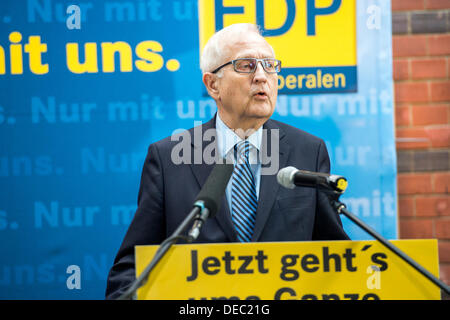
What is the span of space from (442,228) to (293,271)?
5.80 ft

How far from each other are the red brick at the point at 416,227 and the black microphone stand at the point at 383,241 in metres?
1.60

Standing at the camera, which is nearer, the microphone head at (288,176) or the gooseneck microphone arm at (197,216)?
the gooseneck microphone arm at (197,216)

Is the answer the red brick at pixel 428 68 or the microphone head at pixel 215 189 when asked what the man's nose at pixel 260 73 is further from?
the red brick at pixel 428 68

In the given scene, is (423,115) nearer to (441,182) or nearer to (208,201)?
(441,182)

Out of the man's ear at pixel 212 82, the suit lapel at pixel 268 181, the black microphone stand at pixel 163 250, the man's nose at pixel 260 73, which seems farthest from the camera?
the man's ear at pixel 212 82

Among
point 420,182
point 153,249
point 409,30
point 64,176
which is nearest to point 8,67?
point 64,176

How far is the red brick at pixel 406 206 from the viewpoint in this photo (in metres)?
2.36

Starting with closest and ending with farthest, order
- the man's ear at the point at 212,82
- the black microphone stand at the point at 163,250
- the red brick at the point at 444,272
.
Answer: the black microphone stand at the point at 163,250 → the man's ear at the point at 212,82 → the red brick at the point at 444,272

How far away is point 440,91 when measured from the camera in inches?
93.1

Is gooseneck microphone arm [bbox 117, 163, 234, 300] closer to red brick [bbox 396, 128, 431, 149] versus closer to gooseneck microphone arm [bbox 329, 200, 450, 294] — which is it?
gooseneck microphone arm [bbox 329, 200, 450, 294]

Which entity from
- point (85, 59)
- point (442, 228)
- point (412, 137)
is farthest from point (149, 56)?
point (442, 228)

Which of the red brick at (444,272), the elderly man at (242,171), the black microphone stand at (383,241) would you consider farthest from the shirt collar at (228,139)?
the red brick at (444,272)

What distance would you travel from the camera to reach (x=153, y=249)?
0.97 metres

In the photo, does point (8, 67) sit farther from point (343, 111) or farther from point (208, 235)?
point (343, 111)
